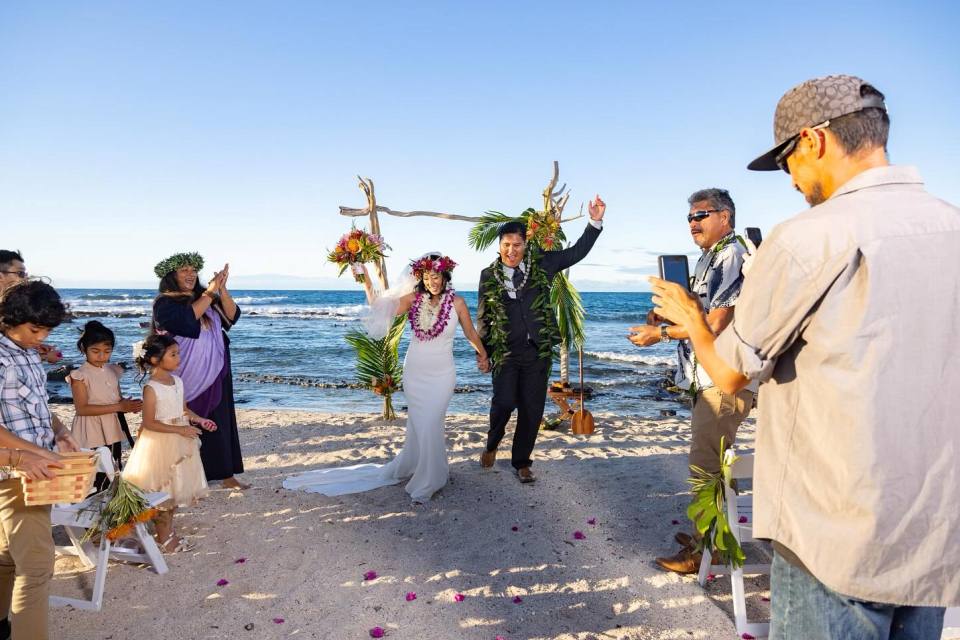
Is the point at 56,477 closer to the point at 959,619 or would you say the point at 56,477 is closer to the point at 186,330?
the point at 186,330

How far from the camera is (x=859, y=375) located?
1.40 m

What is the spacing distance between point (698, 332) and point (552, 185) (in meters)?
6.88

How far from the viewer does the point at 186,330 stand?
5.29 meters

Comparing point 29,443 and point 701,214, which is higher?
point 701,214

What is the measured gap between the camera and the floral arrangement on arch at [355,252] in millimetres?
6582

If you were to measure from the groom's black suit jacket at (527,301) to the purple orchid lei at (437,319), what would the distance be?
1.24ft

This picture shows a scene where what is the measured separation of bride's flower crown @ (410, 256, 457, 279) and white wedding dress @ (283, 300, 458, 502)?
44cm

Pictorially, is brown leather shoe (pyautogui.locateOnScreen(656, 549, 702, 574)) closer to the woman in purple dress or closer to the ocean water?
the ocean water

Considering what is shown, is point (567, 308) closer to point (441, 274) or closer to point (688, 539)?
point (441, 274)

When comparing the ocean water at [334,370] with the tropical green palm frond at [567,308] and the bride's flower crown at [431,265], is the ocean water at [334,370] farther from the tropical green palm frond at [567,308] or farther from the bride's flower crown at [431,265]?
the tropical green palm frond at [567,308]

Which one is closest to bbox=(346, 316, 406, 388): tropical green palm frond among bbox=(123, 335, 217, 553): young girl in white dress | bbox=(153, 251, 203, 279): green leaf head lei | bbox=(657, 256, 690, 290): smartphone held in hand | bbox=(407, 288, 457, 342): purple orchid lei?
bbox=(407, 288, 457, 342): purple orchid lei

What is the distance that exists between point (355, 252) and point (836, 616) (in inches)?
232

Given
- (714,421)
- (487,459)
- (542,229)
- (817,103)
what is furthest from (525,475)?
(817,103)

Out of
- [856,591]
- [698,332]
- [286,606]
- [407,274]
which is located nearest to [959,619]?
[856,591]
